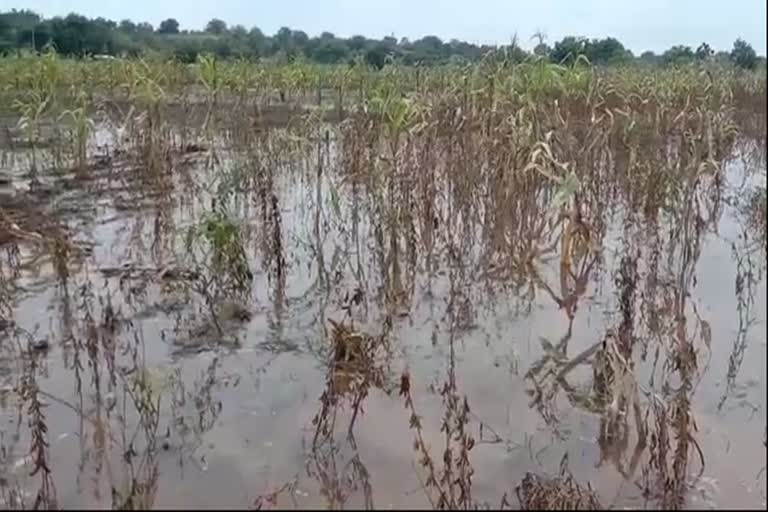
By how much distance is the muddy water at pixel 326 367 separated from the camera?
221 centimetres

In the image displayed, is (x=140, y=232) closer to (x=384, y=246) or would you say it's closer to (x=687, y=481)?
(x=384, y=246)

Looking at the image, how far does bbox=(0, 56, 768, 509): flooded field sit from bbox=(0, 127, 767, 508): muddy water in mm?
12

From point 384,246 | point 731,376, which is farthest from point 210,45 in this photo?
point 731,376

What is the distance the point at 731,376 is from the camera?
280cm

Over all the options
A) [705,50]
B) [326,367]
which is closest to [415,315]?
[326,367]

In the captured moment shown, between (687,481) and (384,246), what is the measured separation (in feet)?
6.37

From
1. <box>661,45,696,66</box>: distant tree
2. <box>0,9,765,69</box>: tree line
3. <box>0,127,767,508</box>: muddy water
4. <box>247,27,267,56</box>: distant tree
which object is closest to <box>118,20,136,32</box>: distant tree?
<box>0,9,765,69</box>: tree line

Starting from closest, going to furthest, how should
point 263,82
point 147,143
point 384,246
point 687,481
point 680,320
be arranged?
1. point 687,481
2. point 680,320
3. point 384,246
4. point 147,143
5. point 263,82

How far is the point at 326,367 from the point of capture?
2.91 meters

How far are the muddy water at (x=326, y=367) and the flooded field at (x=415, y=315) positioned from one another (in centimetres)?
1

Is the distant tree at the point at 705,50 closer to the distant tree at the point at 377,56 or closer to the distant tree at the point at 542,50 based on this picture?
the distant tree at the point at 542,50

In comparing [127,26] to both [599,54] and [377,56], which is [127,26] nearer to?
[377,56]

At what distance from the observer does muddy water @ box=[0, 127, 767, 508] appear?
2207 mm

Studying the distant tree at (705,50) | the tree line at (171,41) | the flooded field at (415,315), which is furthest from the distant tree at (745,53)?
the tree line at (171,41)
